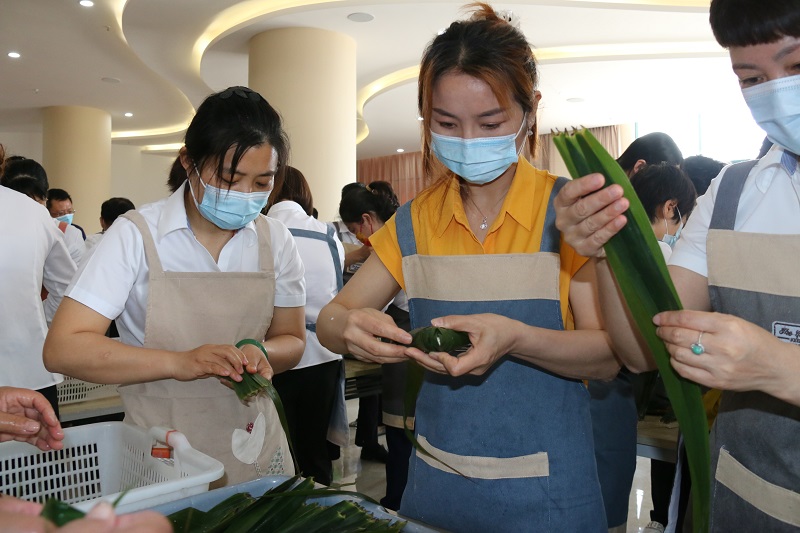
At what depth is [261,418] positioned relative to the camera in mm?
1526

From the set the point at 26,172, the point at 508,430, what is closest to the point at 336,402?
the point at 508,430

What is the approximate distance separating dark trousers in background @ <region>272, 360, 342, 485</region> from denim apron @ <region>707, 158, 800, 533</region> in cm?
205

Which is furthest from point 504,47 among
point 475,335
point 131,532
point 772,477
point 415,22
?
point 415,22

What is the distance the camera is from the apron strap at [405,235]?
1.52m

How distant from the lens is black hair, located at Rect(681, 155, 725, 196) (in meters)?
3.38

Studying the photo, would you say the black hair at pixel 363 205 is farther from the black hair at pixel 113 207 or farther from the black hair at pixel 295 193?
the black hair at pixel 113 207

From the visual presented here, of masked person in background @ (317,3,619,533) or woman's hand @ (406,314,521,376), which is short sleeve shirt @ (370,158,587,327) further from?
woman's hand @ (406,314,521,376)

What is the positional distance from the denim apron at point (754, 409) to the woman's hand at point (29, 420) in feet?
4.04

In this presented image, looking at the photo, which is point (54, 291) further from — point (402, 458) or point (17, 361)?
point (402, 458)

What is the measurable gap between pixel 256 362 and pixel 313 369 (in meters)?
1.53

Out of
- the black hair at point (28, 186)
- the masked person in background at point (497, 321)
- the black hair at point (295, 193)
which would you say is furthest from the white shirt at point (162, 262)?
the black hair at point (28, 186)

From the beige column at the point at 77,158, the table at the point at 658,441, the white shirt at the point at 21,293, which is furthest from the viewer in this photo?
the beige column at the point at 77,158

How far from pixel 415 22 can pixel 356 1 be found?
786 millimetres

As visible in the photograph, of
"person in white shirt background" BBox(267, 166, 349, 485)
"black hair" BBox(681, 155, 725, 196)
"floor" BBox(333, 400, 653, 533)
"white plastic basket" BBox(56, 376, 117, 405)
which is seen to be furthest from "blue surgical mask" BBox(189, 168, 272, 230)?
"black hair" BBox(681, 155, 725, 196)
